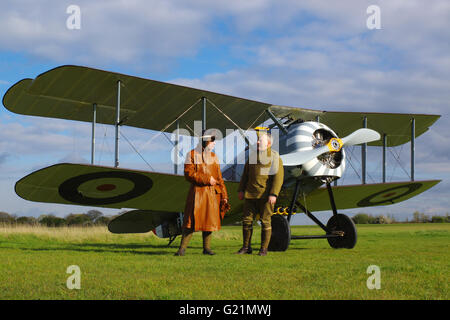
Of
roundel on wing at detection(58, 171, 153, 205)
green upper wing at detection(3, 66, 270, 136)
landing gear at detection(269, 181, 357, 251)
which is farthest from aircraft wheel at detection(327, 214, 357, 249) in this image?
roundel on wing at detection(58, 171, 153, 205)

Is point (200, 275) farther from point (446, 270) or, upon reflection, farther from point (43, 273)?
point (446, 270)

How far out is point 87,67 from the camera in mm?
8266

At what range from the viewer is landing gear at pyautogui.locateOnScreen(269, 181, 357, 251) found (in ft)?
26.8

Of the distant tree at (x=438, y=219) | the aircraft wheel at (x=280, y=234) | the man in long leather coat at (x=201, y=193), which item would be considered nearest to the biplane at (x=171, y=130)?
the aircraft wheel at (x=280, y=234)

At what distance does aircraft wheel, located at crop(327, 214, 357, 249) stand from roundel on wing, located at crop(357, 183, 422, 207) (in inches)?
140

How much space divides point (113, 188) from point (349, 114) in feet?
21.3

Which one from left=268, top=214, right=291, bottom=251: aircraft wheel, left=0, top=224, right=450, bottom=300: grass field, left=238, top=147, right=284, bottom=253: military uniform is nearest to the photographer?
left=0, top=224, right=450, bottom=300: grass field

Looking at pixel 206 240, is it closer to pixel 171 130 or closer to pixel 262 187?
pixel 262 187

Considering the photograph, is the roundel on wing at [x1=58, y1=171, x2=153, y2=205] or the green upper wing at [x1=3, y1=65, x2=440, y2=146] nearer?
the roundel on wing at [x1=58, y1=171, x2=153, y2=205]

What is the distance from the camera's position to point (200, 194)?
6910 mm

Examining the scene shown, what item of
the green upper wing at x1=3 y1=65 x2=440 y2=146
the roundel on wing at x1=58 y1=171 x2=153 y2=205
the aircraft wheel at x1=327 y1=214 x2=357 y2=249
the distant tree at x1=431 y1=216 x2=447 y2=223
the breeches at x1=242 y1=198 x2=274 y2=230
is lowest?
the distant tree at x1=431 y1=216 x2=447 y2=223

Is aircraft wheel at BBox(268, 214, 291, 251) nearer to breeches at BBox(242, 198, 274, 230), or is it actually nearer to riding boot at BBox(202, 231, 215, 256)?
breeches at BBox(242, 198, 274, 230)

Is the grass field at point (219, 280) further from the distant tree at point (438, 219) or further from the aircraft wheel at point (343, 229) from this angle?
the distant tree at point (438, 219)
